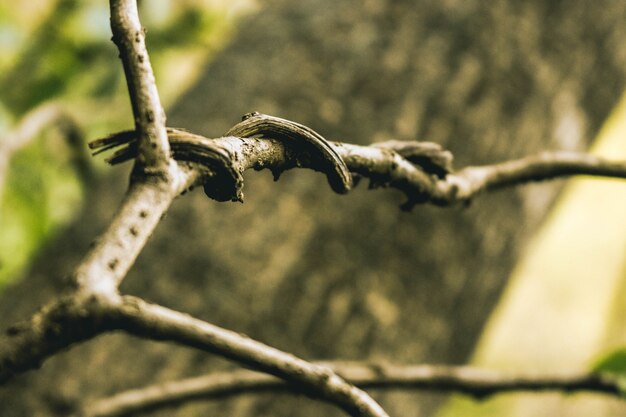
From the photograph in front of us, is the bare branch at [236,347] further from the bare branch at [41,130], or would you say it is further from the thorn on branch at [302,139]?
the bare branch at [41,130]

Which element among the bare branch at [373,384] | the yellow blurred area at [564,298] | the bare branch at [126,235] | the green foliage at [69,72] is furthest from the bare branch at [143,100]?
the yellow blurred area at [564,298]

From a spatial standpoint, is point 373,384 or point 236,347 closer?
point 236,347

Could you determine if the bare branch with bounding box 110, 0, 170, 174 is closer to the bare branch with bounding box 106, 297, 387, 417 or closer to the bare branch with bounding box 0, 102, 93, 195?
the bare branch with bounding box 106, 297, 387, 417

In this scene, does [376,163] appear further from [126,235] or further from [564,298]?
[564,298]

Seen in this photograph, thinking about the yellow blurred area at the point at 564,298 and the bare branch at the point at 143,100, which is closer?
the bare branch at the point at 143,100

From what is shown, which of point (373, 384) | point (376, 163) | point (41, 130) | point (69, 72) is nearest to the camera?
point (376, 163)

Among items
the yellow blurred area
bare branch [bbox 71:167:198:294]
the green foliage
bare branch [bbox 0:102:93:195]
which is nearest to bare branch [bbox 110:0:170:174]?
bare branch [bbox 71:167:198:294]

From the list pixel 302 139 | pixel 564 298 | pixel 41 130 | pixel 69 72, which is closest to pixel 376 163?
pixel 302 139
